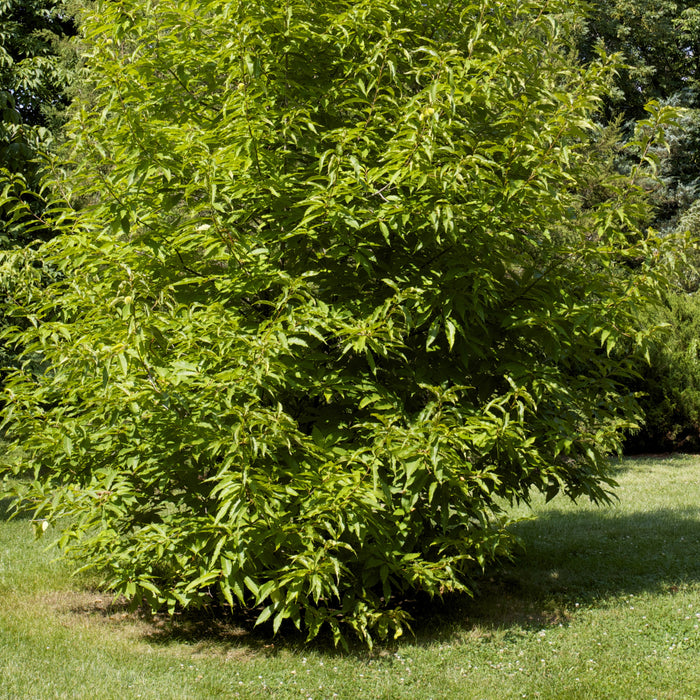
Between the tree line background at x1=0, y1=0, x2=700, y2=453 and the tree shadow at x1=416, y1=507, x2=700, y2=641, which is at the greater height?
the tree line background at x1=0, y1=0, x2=700, y2=453

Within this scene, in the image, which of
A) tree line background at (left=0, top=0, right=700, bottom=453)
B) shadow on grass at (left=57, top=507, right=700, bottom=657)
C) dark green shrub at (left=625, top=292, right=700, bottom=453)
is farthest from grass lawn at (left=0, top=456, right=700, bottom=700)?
dark green shrub at (left=625, top=292, right=700, bottom=453)

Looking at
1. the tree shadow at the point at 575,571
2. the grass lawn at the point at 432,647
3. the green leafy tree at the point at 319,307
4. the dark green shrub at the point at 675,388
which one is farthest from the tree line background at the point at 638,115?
the grass lawn at the point at 432,647

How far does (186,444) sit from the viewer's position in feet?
13.2

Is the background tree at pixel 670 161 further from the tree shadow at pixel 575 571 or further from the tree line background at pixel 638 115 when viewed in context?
the tree shadow at pixel 575 571

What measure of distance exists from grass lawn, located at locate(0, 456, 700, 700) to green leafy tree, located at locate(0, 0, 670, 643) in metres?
0.33

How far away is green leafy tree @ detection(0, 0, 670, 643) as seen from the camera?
→ 3941 millimetres

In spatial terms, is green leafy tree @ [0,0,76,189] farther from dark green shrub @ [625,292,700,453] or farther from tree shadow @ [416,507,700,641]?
dark green shrub @ [625,292,700,453]

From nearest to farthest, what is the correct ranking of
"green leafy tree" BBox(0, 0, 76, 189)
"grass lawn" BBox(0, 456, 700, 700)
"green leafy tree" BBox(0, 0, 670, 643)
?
1. "grass lawn" BBox(0, 456, 700, 700)
2. "green leafy tree" BBox(0, 0, 670, 643)
3. "green leafy tree" BBox(0, 0, 76, 189)

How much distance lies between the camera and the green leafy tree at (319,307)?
394cm

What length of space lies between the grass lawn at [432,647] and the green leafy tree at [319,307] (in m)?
0.33

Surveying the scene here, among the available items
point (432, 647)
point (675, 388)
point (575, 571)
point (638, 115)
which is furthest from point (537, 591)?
point (638, 115)

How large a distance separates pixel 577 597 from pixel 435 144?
141 inches

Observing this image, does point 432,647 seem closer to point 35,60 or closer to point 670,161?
point 35,60

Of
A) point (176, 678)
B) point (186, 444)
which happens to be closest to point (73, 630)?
point (176, 678)
